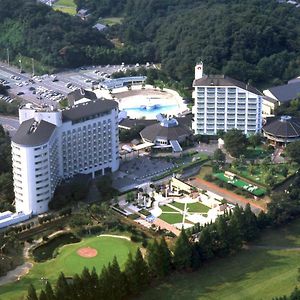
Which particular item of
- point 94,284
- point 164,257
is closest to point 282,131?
point 164,257

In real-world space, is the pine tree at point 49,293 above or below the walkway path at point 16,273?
above

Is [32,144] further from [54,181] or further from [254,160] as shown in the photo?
[254,160]

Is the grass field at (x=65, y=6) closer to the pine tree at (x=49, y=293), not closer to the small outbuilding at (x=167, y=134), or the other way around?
the small outbuilding at (x=167, y=134)

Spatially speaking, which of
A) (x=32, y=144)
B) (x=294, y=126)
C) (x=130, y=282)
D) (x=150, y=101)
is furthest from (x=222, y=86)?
(x=130, y=282)

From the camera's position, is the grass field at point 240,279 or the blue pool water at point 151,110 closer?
the grass field at point 240,279

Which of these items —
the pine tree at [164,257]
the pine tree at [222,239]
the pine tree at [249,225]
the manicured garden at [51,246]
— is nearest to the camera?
the pine tree at [164,257]

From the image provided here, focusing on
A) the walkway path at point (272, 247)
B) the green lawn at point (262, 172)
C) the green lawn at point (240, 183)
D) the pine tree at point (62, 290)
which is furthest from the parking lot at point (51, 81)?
the pine tree at point (62, 290)

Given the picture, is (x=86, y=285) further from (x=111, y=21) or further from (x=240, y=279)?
(x=111, y=21)
